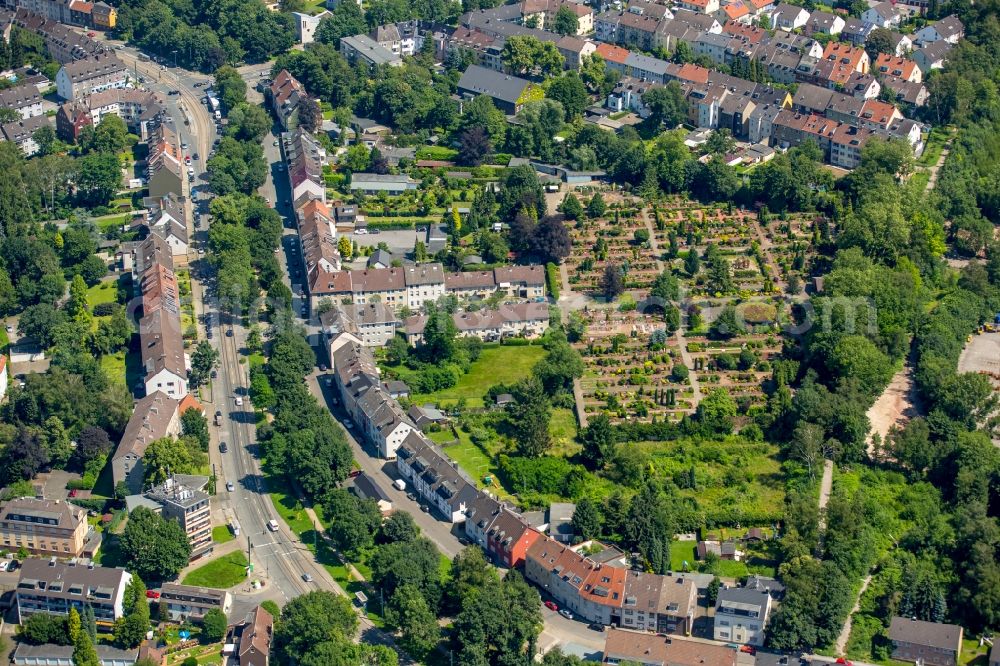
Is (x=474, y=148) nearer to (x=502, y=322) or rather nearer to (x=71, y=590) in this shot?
(x=502, y=322)

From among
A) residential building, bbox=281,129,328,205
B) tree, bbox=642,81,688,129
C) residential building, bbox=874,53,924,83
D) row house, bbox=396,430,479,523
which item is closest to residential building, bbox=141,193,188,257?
residential building, bbox=281,129,328,205

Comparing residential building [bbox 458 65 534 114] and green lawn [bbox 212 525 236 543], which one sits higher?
residential building [bbox 458 65 534 114]

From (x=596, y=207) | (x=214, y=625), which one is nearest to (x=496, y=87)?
(x=596, y=207)

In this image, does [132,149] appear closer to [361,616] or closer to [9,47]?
[9,47]

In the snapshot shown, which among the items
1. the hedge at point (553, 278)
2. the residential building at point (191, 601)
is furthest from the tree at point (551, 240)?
the residential building at point (191, 601)

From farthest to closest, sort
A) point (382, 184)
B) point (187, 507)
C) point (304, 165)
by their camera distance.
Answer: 1. point (382, 184)
2. point (304, 165)
3. point (187, 507)

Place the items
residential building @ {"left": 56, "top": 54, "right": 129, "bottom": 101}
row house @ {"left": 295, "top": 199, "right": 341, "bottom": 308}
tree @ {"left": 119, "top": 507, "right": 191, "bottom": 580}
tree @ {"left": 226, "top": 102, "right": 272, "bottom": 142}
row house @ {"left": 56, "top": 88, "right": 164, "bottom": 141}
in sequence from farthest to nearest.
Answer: residential building @ {"left": 56, "top": 54, "right": 129, "bottom": 101}
row house @ {"left": 56, "top": 88, "right": 164, "bottom": 141}
tree @ {"left": 226, "top": 102, "right": 272, "bottom": 142}
row house @ {"left": 295, "top": 199, "right": 341, "bottom": 308}
tree @ {"left": 119, "top": 507, "right": 191, "bottom": 580}

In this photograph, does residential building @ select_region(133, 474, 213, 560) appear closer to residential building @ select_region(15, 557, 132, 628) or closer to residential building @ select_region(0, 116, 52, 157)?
residential building @ select_region(15, 557, 132, 628)

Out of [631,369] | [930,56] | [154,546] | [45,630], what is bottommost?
[45,630]

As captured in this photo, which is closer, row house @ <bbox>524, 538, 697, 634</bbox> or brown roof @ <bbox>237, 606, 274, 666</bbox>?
brown roof @ <bbox>237, 606, 274, 666</bbox>
